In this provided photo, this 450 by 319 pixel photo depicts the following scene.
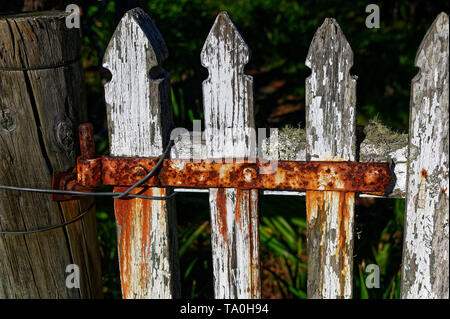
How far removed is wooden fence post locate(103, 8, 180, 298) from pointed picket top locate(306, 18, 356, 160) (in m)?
0.45

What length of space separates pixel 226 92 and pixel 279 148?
0.23 m

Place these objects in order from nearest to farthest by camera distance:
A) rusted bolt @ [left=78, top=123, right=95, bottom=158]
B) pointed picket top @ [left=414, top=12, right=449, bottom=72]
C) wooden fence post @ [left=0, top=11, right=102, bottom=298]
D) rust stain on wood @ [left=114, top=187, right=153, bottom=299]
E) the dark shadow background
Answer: pointed picket top @ [left=414, top=12, right=449, bottom=72], wooden fence post @ [left=0, top=11, right=102, bottom=298], rusted bolt @ [left=78, top=123, right=95, bottom=158], rust stain on wood @ [left=114, top=187, right=153, bottom=299], the dark shadow background

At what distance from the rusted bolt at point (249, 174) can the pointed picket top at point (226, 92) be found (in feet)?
0.18

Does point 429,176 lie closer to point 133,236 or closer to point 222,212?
point 222,212

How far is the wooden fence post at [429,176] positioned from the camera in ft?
4.88

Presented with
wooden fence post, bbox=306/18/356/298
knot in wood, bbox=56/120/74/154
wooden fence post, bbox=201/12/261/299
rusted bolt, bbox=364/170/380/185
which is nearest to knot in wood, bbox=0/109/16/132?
knot in wood, bbox=56/120/74/154

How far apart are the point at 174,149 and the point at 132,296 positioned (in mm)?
558

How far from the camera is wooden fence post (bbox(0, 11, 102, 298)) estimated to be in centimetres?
155

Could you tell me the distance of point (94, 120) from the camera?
167 inches

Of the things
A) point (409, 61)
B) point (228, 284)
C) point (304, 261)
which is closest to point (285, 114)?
point (409, 61)

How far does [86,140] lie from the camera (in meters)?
1.66

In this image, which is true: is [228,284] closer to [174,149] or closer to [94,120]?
[174,149]

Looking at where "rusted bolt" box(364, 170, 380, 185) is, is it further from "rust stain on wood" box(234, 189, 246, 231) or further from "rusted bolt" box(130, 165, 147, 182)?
"rusted bolt" box(130, 165, 147, 182)

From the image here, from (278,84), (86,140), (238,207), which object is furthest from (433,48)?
(278,84)
